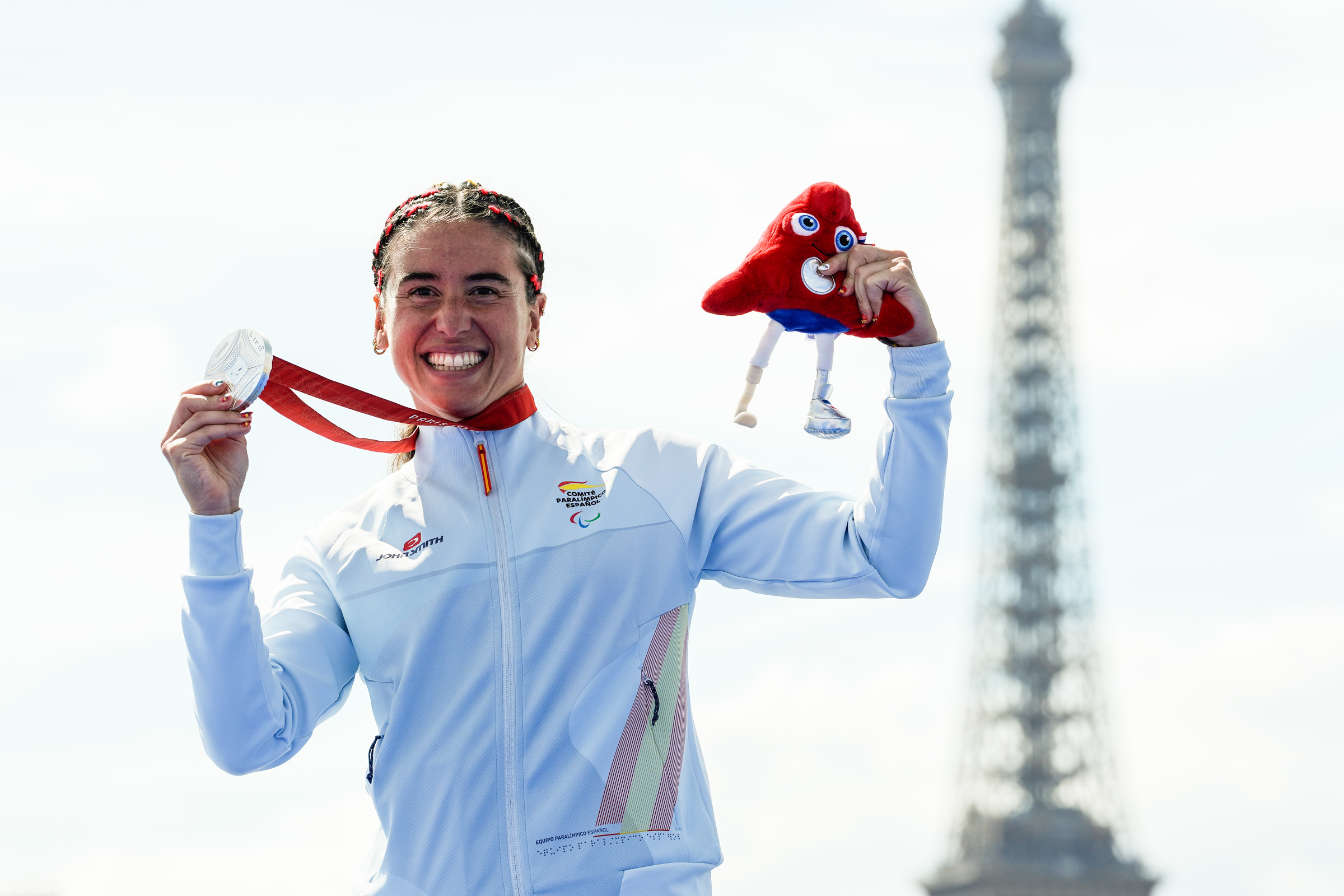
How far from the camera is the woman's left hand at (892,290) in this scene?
Result: 9.25ft

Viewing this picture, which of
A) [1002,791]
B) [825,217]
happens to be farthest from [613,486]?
[1002,791]

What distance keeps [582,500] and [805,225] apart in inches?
25.1

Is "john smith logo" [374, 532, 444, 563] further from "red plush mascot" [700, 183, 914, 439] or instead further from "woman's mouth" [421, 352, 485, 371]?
"red plush mascot" [700, 183, 914, 439]

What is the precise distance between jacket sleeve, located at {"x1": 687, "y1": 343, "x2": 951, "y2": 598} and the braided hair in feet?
1.64

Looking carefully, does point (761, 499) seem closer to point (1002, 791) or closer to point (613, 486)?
point (613, 486)

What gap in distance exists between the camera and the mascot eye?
295 cm

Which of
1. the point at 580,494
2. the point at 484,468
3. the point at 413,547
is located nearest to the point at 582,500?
the point at 580,494

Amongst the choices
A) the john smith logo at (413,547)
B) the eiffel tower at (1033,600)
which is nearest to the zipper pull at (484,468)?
the john smith logo at (413,547)

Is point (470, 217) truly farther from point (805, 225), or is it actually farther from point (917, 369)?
point (917, 369)

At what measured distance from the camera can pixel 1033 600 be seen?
143 feet

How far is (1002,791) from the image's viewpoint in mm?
41469

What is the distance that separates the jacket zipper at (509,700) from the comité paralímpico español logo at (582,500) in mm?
118

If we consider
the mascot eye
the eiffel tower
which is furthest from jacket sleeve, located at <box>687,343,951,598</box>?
the eiffel tower

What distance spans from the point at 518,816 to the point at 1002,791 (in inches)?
1590
